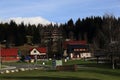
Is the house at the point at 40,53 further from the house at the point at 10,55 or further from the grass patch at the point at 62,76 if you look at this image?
the grass patch at the point at 62,76

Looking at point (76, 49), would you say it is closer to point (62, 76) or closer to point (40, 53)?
point (40, 53)

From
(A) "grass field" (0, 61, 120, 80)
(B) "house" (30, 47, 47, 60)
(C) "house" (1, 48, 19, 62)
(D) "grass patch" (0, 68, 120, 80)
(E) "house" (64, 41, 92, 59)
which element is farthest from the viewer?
(E) "house" (64, 41, 92, 59)

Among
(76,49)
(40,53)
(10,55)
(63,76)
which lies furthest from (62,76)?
(76,49)

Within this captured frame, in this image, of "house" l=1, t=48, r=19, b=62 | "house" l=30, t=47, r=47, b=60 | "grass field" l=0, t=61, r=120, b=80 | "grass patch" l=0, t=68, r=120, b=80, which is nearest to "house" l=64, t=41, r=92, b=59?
"house" l=30, t=47, r=47, b=60

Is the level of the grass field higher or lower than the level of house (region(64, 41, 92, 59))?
lower

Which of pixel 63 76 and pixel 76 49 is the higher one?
pixel 76 49

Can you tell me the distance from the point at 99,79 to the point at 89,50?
441ft

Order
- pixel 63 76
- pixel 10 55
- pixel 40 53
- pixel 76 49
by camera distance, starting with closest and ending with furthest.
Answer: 1. pixel 63 76
2. pixel 10 55
3. pixel 40 53
4. pixel 76 49

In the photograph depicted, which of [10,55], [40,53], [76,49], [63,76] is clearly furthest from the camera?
[76,49]

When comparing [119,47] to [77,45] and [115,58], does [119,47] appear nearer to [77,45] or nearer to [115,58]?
[115,58]

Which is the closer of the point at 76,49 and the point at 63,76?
the point at 63,76

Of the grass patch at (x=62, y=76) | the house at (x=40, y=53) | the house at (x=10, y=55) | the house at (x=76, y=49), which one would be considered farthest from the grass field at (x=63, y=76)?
the house at (x=76, y=49)

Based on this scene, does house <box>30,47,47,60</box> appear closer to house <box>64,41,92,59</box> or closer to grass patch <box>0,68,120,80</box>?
house <box>64,41,92,59</box>

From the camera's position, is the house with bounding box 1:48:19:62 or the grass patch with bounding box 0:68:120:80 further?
the house with bounding box 1:48:19:62
